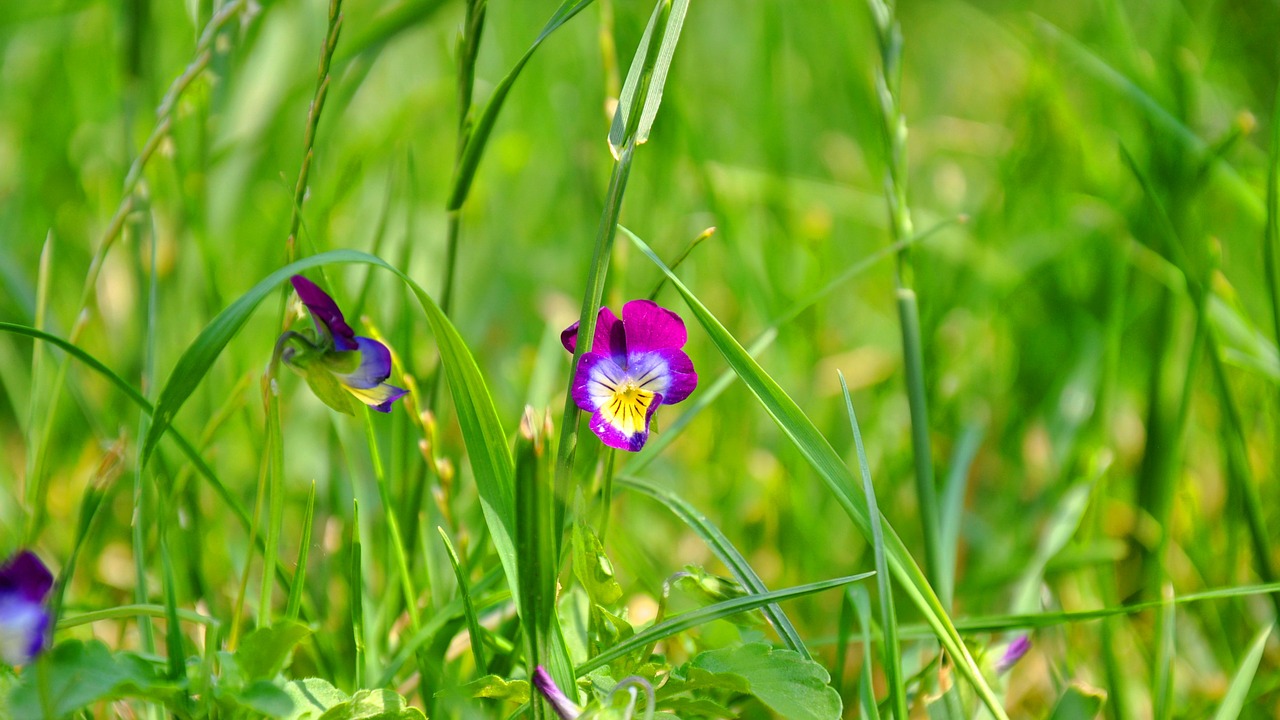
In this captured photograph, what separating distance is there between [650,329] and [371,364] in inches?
10.9

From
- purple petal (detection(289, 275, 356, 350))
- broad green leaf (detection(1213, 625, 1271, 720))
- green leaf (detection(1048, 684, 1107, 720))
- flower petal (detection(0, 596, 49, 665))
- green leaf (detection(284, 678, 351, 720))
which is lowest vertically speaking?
broad green leaf (detection(1213, 625, 1271, 720))

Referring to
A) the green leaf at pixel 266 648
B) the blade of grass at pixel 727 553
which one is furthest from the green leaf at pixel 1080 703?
the green leaf at pixel 266 648

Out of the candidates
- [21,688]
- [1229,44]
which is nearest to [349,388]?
[21,688]

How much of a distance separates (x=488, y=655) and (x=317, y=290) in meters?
0.54

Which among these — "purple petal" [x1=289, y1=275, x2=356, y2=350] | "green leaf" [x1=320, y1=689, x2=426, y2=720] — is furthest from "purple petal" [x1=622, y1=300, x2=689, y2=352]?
"green leaf" [x1=320, y1=689, x2=426, y2=720]

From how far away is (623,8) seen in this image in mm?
1783

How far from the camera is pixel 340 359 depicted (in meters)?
0.91

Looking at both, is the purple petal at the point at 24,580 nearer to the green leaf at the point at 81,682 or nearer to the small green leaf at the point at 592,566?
the green leaf at the point at 81,682

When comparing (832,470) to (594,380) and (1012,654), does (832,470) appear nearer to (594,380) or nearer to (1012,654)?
(594,380)

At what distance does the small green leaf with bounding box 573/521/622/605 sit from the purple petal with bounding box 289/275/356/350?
291 mm

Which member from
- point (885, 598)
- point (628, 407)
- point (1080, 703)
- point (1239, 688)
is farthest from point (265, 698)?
point (1239, 688)

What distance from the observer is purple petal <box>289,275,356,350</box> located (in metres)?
0.88

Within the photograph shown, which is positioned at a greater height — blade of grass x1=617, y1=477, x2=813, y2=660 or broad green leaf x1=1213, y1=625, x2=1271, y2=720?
blade of grass x1=617, y1=477, x2=813, y2=660

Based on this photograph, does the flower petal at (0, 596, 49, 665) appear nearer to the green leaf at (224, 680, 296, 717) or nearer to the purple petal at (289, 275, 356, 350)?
the green leaf at (224, 680, 296, 717)
